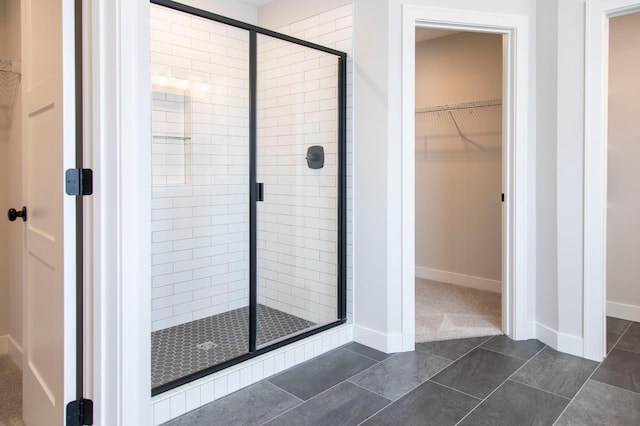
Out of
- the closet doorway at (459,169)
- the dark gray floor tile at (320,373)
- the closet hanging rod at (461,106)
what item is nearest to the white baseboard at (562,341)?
the closet doorway at (459,169)

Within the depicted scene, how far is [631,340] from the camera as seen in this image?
9.76ft

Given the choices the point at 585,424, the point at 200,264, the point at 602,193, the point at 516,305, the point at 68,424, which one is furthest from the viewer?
the point at 200,264

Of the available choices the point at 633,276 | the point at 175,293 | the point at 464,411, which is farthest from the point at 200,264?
the point at 633,276

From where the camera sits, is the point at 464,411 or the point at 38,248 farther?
the point at 464,411

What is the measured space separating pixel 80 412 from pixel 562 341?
2.72 metres

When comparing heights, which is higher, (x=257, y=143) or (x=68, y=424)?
(x=257, y=143)

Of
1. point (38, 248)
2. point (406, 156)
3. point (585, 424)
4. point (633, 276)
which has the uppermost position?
point (406, 156)

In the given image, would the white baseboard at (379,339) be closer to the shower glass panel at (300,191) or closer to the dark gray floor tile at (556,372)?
the shower glass panel at (300,191)

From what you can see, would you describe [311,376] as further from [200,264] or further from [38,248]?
[38,248]

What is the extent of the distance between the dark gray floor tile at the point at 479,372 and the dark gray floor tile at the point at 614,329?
77 cm

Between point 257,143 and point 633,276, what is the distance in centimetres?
306

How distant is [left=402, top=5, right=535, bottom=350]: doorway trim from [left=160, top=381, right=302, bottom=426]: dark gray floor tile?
99 centimetres

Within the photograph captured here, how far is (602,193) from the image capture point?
264 centimetres

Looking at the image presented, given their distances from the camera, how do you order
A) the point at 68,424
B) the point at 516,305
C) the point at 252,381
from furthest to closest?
1. the point at 516,305
2. the point at 252,381
3. the point at 68,424
